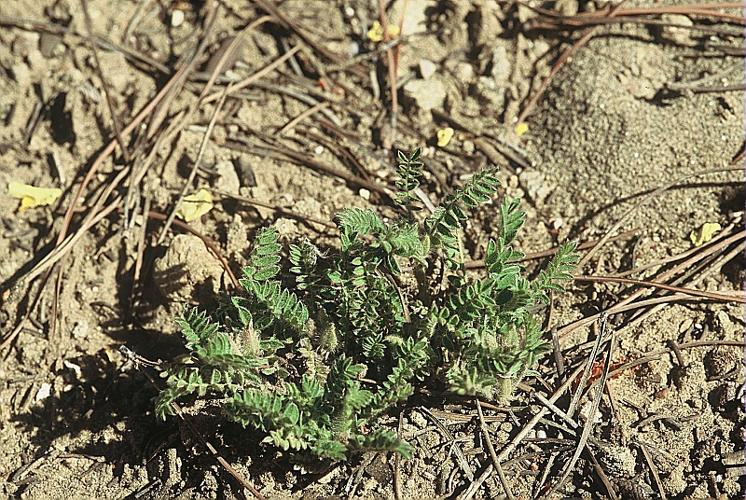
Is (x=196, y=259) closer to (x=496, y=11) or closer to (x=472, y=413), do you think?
(x=472, y=413)

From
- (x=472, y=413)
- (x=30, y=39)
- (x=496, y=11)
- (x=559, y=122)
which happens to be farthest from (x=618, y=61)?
(x=30, y=39)

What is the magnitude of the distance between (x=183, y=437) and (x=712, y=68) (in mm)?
2770

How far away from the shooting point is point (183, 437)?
9.04 feet

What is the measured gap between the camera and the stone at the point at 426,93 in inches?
140

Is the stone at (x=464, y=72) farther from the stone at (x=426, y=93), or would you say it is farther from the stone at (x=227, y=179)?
the stone at (x=227, y=179)

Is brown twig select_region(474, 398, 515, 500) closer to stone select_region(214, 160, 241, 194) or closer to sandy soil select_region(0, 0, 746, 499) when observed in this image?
sandy soil select_region(0, 0, 746, 499)

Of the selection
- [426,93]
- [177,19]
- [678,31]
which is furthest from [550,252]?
[177,19]

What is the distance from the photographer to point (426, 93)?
356cm

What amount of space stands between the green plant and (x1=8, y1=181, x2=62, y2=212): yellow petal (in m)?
1.24

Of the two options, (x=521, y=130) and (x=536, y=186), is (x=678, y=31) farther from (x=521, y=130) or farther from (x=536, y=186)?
(x=536, y=186)

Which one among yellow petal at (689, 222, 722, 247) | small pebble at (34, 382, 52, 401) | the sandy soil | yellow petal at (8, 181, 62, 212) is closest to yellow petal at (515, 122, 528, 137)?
the sandy soil

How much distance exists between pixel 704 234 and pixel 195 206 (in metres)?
2.14

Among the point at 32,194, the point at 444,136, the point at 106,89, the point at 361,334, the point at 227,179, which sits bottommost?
the point at 361,334

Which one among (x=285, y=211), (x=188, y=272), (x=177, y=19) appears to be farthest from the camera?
(x=177, y=19)
